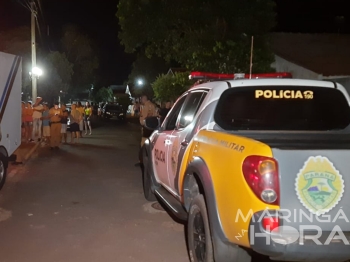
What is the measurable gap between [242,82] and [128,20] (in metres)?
15.9

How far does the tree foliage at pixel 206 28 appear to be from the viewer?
17.5 m

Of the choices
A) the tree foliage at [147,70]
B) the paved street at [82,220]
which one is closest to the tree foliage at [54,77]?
the paved street at [82,220]

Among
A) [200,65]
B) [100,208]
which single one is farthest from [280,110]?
[200,65]

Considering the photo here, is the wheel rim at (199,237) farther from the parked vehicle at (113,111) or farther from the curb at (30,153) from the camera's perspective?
the parked vehicle at (113,111)

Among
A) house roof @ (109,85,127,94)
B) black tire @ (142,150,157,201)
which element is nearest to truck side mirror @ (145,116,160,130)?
black tire @ (142,150,157,201)

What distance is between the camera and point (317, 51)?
20969mm

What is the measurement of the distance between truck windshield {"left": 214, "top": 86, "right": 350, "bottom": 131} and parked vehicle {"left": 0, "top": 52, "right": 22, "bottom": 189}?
17.9 ft

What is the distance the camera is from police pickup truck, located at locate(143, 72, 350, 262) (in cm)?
373

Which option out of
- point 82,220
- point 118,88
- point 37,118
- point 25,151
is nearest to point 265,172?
point 82,220

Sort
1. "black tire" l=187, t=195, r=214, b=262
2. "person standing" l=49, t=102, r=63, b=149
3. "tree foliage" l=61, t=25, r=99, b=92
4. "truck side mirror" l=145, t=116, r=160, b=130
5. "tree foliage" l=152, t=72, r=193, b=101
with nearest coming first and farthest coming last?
1. "black tire" l=187, t=195, r=214, b=262
2. "truck side mirror" l=145, t=116, r=160, b=130
3. "person standing" l=49, t=102, r=63, b=149
4. "tree foliage" l=152, t=72, r=193, b=101
5. "tree foliage" l=61, t=25, r=99, b=92

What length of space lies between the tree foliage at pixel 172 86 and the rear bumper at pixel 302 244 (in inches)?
633

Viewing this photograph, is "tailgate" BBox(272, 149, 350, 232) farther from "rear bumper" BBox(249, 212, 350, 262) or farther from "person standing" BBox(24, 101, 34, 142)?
"person standing" BBox(24, 101, 34, 142)

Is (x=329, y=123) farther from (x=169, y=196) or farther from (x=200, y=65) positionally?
(x=200, y=65)

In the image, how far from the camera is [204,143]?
4.81 metres
